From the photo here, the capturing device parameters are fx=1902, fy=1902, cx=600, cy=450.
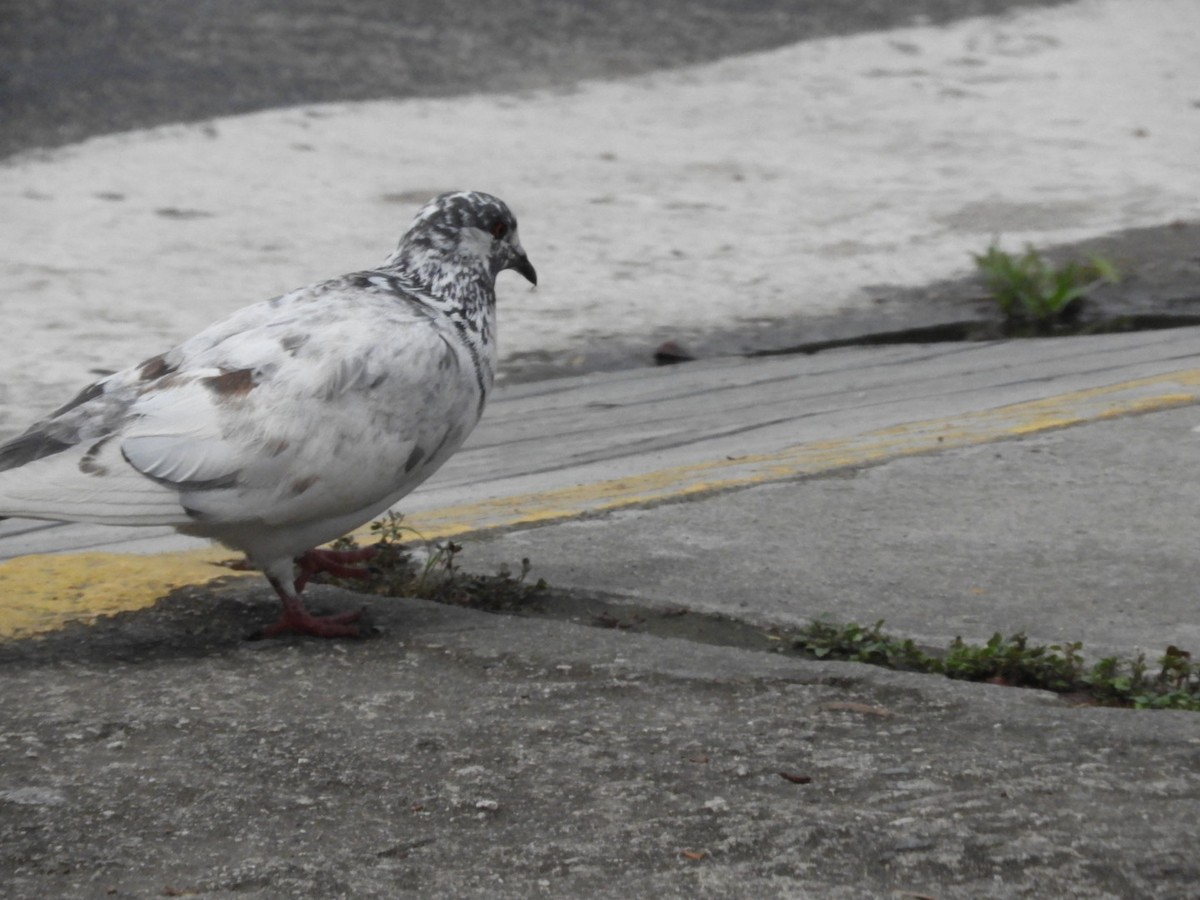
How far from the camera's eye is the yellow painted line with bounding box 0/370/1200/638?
12.9ft

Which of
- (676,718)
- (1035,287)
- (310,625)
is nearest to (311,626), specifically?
(310,625)

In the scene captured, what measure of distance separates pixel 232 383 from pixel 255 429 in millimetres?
110

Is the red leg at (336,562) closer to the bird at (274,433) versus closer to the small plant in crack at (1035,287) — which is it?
the bird at (274,433)

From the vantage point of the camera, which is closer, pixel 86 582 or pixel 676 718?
pixel 676 718

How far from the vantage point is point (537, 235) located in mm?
7992

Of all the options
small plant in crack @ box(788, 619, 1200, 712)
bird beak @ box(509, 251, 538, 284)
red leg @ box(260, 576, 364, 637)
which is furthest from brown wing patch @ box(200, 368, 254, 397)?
small plant in crack @ box(788, 619, 1200, 712)

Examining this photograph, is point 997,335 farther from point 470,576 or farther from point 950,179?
point 470,576

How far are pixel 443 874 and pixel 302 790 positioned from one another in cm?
37

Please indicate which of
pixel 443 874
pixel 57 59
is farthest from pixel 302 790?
pixel 57 59

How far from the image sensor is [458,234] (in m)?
4.19

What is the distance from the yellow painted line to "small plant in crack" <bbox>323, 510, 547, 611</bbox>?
0.21 m

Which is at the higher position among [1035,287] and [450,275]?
[450,275]

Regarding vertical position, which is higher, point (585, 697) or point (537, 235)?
point (537, 235)

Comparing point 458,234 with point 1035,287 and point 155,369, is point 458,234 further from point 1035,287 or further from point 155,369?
point 1035,287
